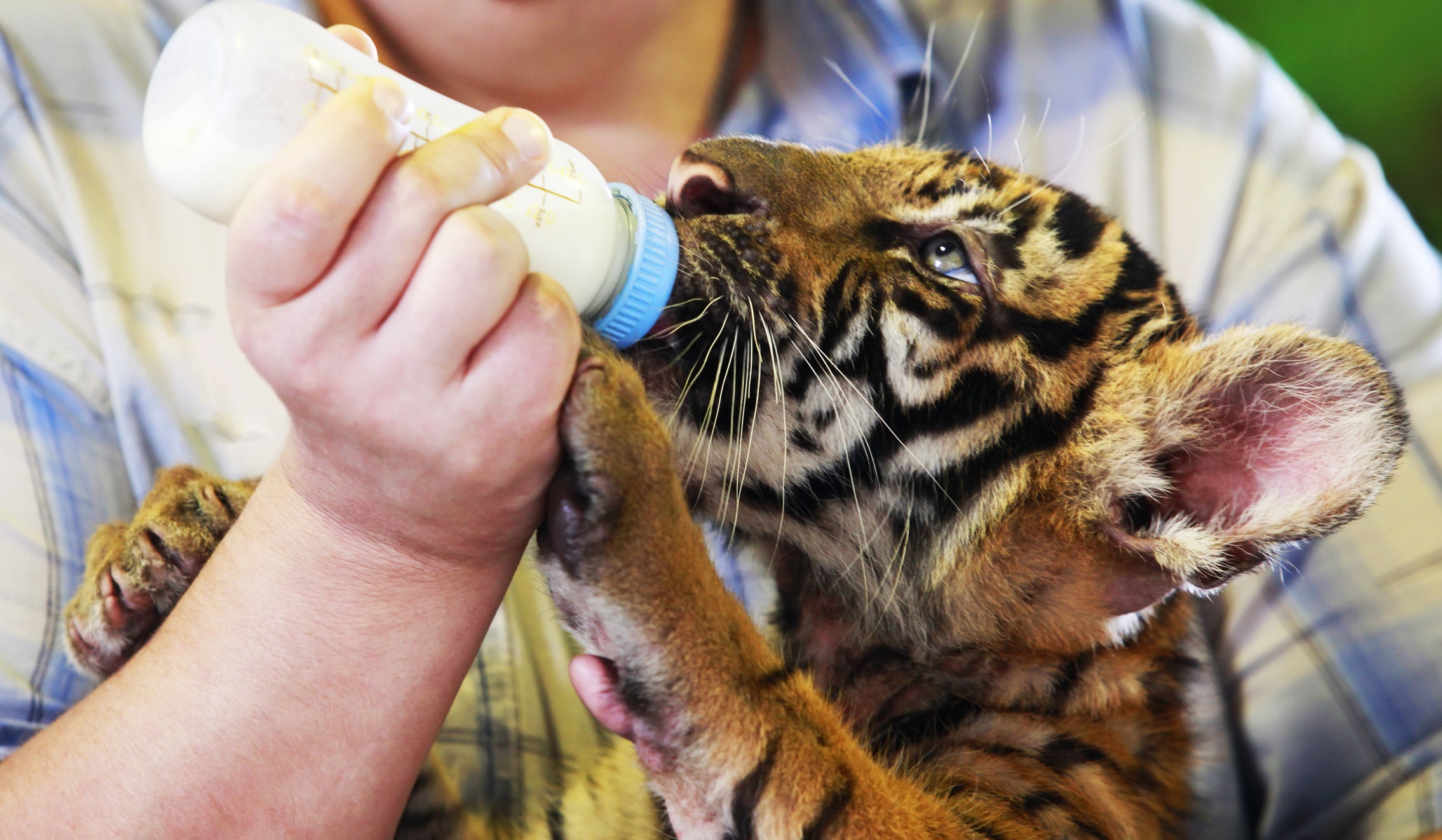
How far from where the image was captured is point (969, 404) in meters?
0.95

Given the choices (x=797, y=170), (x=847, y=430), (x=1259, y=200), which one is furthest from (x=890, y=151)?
(x=1259, y=200)

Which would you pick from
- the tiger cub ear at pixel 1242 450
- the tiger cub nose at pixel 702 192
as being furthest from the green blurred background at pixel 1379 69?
the tiger cub nose at pixel 702 192

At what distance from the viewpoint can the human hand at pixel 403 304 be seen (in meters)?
0.52

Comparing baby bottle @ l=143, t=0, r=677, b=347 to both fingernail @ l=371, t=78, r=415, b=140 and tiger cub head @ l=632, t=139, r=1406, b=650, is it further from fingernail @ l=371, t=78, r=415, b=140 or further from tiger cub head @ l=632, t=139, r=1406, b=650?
tiger cub head @ l=632, t=139, r=1406, b=650

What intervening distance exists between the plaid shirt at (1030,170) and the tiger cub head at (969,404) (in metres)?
0.28

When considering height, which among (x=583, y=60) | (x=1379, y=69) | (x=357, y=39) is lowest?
(x=357, y=39)

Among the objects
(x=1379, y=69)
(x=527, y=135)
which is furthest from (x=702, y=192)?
(x=1379, y=69)

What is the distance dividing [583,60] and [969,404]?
79 cm

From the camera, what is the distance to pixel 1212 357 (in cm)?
91

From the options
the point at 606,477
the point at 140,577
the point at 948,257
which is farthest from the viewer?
the point at 948,257

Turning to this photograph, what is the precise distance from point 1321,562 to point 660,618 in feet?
3.34

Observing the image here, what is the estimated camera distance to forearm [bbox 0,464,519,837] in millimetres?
709

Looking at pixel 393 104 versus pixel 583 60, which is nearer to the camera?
pixel 393 104

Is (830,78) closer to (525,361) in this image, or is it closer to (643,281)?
(643,281)
